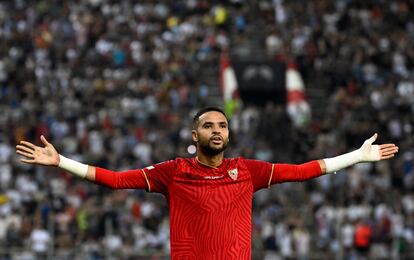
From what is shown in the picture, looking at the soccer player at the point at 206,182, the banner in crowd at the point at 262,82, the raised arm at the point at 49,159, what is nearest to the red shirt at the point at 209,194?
the soccer player at the point at 206,182

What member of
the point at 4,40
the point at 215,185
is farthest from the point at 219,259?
the point at 4,40

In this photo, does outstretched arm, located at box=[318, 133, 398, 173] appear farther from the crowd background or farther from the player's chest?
the crowd background

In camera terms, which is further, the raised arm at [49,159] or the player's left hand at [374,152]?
the player's left hand at [374,152]

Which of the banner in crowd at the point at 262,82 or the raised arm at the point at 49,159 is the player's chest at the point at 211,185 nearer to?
the raised arm at the point at 49,159

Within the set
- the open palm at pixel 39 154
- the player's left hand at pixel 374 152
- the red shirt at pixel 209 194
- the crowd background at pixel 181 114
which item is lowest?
the red shirt at pixel 209 194

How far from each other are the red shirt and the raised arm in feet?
0.36

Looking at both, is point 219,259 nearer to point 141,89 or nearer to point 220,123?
point 220,123

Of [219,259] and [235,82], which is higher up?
[235,82]

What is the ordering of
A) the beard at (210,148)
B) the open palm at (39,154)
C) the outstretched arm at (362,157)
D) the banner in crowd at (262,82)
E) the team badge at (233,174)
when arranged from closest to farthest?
the open palm at (39,154) → the beard at (210,148) → the team badge at (233,174) → the outstretched arm at (362,157) → the banner in crowd at (262,82)

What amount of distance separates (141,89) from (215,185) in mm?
22177

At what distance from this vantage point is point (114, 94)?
105 ft

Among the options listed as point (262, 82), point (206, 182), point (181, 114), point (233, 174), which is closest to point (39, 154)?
point (206, 182)

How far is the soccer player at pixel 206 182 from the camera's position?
32.1 ft

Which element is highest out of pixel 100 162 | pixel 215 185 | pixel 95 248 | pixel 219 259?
pixel 100 162
